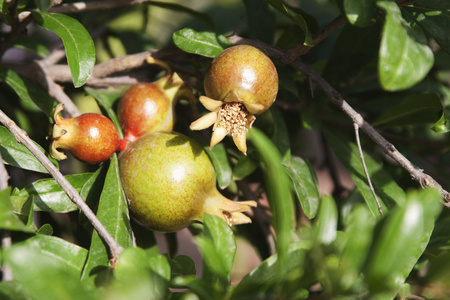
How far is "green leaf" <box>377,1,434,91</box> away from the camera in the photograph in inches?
24.4

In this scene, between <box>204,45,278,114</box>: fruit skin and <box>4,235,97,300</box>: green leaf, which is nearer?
<box>4,235,97,300</box>: green leaf

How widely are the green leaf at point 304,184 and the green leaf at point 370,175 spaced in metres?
0.08

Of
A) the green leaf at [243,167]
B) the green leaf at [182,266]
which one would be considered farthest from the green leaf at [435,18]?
the green leaf at [182,266]

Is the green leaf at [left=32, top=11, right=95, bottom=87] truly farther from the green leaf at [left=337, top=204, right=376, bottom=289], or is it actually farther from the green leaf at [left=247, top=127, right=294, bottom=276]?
the green leaf at [left=337, top=204, right=376, bottom=289]

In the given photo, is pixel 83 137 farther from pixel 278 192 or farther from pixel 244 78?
pixel 278 192

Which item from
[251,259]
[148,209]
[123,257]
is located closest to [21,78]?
[148,209]

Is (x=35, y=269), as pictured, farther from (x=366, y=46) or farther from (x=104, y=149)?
(x=366, y=46)

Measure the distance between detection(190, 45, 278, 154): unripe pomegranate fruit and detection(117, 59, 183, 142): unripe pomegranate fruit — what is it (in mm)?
137

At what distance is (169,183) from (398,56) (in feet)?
1.30

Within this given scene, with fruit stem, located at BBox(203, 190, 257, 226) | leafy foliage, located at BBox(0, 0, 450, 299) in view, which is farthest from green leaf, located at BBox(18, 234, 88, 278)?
fruit stem, located at BBox(203, 190, 257, 226)

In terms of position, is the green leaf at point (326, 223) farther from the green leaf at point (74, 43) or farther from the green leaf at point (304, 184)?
the green leaf at point (74, 43)

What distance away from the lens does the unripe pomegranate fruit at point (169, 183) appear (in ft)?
2.48

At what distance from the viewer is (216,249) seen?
0.58 m

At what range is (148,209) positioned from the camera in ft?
2.50
